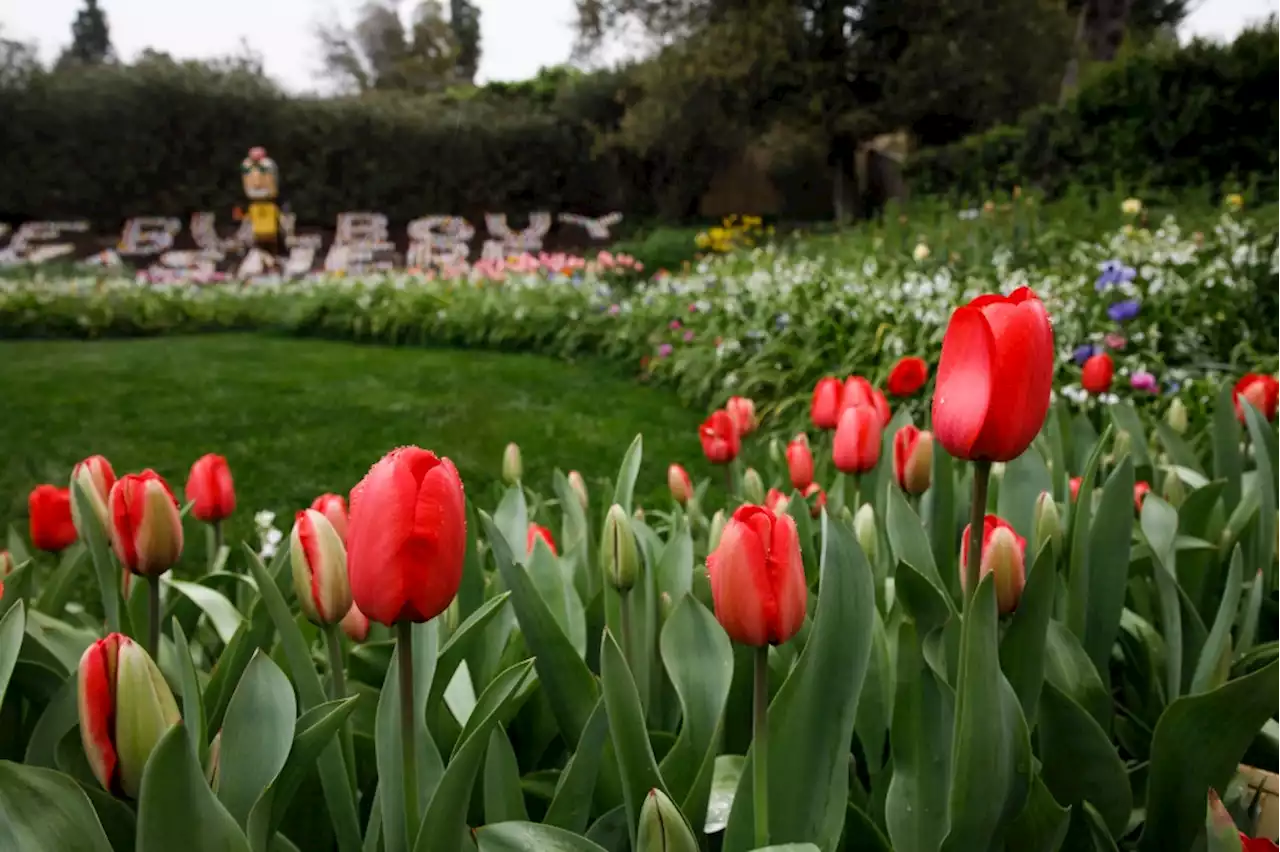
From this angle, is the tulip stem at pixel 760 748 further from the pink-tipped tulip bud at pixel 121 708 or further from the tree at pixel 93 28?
the tree at pixel 93 28

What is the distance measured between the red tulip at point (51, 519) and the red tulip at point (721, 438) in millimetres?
906

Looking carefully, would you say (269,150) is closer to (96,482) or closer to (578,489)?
(578,489)

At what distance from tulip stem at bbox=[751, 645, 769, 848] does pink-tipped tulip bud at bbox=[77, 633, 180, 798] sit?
1.19ft

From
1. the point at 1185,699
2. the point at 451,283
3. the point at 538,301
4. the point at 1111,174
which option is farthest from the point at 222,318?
the point at 1185,699

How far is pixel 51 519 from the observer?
1.27 metres

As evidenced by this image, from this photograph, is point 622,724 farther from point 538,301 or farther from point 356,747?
point 538,301

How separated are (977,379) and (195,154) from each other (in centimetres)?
1360

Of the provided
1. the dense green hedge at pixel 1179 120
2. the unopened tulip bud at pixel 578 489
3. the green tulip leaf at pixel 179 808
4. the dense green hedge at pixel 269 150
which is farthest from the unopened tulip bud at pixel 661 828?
the dense green hedge at pixel 269 150

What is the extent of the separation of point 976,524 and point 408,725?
0.41 m

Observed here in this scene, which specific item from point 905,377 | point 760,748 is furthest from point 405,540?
point 905,377

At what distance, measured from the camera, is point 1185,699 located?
0.72 m

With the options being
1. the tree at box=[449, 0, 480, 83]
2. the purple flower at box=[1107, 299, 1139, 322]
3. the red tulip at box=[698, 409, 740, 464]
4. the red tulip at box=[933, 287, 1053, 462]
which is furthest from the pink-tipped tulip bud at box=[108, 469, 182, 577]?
the tree at box=[449, 0, 480, 83]

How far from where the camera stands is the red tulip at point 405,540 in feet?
1.95

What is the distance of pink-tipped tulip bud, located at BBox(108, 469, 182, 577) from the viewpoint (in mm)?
869
